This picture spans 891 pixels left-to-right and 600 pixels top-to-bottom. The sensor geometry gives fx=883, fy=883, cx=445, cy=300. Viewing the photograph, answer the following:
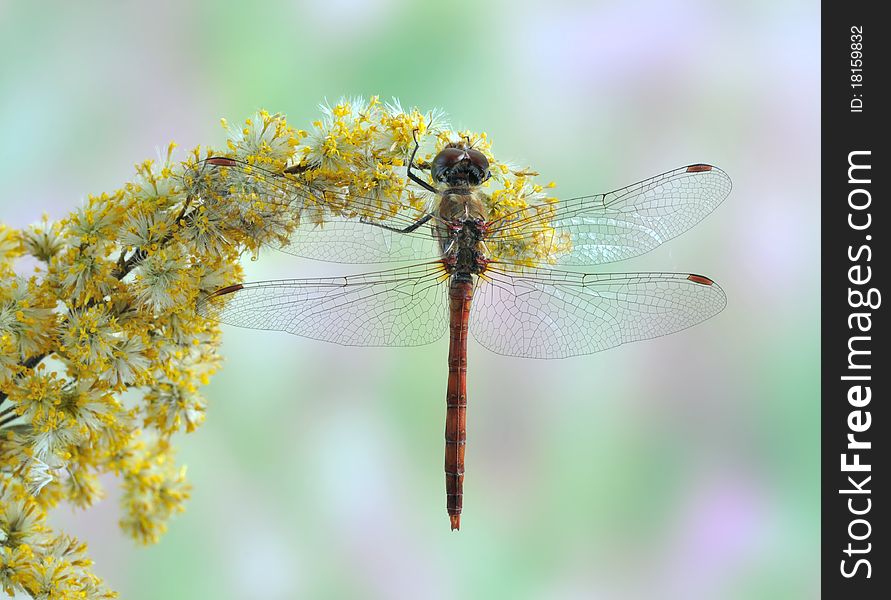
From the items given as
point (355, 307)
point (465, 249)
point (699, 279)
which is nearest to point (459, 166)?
point (465, 249)

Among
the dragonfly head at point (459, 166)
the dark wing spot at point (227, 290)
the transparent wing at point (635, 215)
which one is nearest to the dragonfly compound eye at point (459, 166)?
the dragonfly head at point (459, 166)

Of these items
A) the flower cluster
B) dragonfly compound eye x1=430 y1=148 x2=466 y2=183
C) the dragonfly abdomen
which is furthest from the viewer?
the dragonfly abdomen

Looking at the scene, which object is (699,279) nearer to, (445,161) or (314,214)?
(445,161)

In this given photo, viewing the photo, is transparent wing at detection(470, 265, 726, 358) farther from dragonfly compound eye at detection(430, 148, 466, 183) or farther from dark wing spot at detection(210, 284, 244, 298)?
dark wing spot at detection(210, 284, 244, 298)

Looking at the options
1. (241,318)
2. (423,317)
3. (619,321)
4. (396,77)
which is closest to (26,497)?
(241,318)

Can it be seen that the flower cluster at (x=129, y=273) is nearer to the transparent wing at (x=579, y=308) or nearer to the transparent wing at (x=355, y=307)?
the transparent wing at (x=355, y=307)

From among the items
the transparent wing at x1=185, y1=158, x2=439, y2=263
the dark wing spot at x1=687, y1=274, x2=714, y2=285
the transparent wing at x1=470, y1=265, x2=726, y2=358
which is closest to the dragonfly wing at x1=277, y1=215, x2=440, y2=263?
the transparent wing at x1=185, y1=158, x2=439, y2=263
